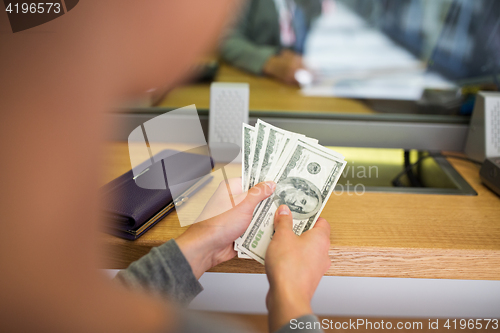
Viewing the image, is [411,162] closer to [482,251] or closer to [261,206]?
[482,251]

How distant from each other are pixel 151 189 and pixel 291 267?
1.11 feet

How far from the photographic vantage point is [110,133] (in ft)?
0.61

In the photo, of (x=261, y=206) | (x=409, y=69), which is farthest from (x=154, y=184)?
(x=409, y=69)

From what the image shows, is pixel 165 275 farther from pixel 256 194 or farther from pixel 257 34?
pixel 257 34

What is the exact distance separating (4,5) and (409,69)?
145 cm

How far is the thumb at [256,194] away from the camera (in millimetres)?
Answer: 569

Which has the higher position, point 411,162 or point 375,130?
point 375,130

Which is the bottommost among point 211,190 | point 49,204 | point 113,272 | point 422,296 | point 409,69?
point 422,296

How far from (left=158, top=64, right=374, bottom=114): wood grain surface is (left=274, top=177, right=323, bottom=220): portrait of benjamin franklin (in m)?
0.47

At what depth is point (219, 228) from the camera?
551 millimetres

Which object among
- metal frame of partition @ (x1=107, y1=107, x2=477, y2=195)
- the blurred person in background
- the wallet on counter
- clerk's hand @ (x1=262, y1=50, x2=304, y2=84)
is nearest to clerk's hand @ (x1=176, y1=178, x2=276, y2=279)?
the wallet on counter

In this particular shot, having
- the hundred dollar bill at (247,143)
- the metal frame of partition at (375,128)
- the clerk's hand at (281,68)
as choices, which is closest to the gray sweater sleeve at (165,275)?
the hundred dollar bill at (247,143)

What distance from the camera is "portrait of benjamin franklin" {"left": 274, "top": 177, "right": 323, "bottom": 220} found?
2.01ft

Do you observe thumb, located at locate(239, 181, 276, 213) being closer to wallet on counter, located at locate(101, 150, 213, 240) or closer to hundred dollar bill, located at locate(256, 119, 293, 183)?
hundred dollar bill, located at locate(256, 119, 293, 183)
